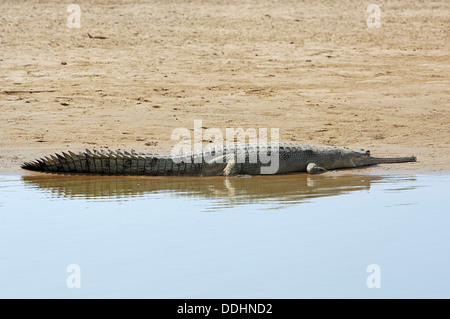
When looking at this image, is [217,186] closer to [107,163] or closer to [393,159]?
[107,163]

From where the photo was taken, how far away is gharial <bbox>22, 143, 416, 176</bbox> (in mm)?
8445

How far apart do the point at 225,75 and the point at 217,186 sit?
16.3 feet

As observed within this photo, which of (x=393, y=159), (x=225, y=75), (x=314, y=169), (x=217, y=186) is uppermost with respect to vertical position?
(x=225, y=75)

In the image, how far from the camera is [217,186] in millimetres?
7918

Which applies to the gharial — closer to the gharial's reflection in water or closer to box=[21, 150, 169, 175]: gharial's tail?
box=[21, 150, 169, 175]: gharial's tail

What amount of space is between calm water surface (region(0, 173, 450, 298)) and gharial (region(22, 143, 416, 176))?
480 mm

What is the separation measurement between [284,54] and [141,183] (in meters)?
6.45

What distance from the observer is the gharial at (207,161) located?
27.7ft

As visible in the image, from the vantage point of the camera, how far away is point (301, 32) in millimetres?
15102

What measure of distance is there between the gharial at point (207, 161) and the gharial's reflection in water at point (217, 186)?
0.11 metres

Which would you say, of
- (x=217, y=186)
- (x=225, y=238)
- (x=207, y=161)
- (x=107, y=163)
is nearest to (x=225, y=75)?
(x=207, y=161)

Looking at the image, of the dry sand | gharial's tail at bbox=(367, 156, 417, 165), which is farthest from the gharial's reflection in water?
the dry sand

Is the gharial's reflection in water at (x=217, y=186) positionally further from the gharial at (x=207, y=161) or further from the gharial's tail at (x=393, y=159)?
the gharial's tail at (x=393, y=159)
